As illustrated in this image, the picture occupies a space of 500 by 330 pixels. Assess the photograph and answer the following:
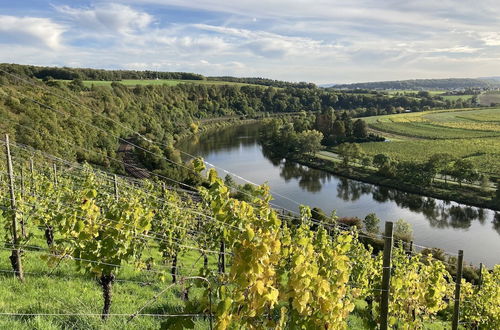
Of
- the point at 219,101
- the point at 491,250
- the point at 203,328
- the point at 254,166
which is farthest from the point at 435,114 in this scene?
the point at 203,328

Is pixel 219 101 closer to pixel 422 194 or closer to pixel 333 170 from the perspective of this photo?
pixel 333 170

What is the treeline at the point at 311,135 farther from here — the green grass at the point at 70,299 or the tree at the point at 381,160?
the green grass at the point at 70,299

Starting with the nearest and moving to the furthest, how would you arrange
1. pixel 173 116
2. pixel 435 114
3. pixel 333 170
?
pixel 333 170
pixel 173 116
pixel 435 114

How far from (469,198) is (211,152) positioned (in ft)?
125

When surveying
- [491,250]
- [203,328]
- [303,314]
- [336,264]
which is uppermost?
[336,264]

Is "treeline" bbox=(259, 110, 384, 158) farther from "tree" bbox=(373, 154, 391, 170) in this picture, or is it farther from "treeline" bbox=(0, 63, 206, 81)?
"treeline" bbox=(0, 63, 206, 81)

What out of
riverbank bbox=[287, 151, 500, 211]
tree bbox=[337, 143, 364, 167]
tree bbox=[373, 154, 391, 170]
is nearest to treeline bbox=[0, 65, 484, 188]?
tree bbox=[337, 143, 364, 167]

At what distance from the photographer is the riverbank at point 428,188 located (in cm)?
3453

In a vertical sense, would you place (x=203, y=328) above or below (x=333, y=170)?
above

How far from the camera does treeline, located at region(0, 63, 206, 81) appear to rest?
231ft

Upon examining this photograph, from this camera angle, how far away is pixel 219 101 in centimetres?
11119

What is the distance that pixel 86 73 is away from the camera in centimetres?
9344

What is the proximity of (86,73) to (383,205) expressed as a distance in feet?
271

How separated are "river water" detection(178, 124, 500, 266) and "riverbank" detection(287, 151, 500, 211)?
0.65 metres
